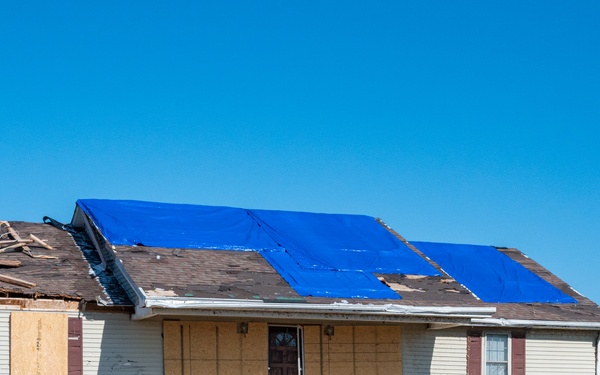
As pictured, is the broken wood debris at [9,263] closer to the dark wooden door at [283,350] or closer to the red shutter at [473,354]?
the dark wooden door at [283,350]

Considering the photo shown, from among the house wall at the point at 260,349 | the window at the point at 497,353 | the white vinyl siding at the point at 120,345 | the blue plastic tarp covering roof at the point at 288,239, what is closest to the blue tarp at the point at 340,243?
the blue plastic tarp covering roof at the point at 288,239

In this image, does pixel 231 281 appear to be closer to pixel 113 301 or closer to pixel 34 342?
pixel 113 301

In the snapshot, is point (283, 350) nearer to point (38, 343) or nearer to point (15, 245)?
point (38, 343)

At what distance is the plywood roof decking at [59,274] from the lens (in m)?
21.9

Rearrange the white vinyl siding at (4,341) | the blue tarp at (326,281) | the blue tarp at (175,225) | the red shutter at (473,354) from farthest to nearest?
the red shutter at (473,354) → the blue tarp at (175,225) → the blue tarp at (326,281) → the white vinyl siding at (4,341)

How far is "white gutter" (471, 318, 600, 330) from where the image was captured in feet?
86.6

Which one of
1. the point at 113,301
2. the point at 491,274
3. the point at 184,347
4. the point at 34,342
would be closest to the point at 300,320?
the point at 184,347

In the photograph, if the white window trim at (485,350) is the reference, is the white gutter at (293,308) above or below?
above

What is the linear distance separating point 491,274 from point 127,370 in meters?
11.4

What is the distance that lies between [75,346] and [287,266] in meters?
5.23

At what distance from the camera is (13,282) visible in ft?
71.4

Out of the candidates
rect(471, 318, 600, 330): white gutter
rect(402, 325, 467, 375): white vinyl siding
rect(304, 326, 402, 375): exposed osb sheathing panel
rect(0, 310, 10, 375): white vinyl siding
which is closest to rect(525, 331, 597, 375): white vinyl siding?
rect(471, 318, 600, 330): white gutter

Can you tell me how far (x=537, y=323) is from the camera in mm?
26812

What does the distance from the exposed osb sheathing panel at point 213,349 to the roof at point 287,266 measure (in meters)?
1.06
